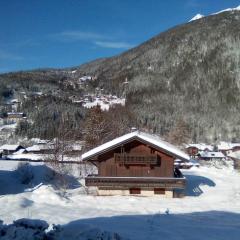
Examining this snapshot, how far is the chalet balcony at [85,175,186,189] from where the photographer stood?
102 ft

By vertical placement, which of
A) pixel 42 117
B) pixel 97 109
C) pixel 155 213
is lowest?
pixel 155 213

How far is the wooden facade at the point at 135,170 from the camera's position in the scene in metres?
31.3

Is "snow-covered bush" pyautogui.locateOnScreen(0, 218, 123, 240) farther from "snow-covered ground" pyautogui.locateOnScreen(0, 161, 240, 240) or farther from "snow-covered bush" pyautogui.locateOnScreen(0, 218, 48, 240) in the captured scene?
"snow-covered ground" pyautogui.locateOnScreen(0, 161, 240, 240)

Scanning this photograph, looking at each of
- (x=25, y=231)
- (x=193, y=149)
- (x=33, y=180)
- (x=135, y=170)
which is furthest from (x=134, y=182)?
(x=193, y=149)

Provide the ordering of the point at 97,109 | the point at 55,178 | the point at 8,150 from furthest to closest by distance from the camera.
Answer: the point at 8,150 → the point at 97,109 → the point at 55,178

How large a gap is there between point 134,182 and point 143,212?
792 centimetres

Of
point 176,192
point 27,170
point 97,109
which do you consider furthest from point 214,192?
point 97,109

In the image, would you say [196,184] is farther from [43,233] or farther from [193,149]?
[193,149]

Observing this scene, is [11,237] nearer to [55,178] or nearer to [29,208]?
[29,208]

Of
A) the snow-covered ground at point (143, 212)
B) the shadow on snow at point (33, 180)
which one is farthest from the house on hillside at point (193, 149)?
the snow-covered ground at point (143, 212)

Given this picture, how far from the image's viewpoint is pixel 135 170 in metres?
32.6

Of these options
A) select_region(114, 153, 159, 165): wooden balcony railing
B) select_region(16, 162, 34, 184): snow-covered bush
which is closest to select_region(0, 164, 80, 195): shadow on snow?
select_region(16, 162, 34, 184): snow-covered bush

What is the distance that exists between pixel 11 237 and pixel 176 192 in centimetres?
2218

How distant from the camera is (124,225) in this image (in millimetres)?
18219
